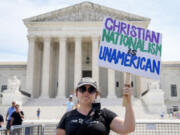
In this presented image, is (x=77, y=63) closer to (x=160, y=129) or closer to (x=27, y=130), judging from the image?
(x=160, y=129)

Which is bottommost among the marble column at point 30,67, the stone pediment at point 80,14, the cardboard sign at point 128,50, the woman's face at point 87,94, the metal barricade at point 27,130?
the metal barricade at point 27,130

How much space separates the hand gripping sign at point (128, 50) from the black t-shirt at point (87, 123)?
1180mm

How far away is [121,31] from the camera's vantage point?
4.29 meters

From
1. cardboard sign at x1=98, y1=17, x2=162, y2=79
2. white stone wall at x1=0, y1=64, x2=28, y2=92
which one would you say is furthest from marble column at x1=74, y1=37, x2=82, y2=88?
cardboard sign at x1=98, y1=17, x2=162, y2=79

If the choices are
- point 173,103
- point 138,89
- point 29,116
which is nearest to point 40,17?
point 29,116

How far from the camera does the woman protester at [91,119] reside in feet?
9.37

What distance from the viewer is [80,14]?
118 feet

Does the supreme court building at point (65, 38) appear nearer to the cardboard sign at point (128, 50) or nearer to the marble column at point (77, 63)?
the marble column at point (77, 63)

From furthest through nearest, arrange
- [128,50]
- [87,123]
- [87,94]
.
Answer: [128,50] → [87,94] → [87,123]

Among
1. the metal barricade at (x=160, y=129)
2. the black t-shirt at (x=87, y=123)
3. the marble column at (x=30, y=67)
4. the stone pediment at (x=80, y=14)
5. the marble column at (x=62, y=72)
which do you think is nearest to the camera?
the black t-shirt at (x=87, y=123)

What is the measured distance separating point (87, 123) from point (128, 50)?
1.90 metres

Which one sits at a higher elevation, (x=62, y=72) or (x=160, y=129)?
(x=62, y=72)

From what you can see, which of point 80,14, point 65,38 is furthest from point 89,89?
point 80,14

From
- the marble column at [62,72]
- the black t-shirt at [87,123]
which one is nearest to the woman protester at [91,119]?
the black t-shirt at [87,123]
